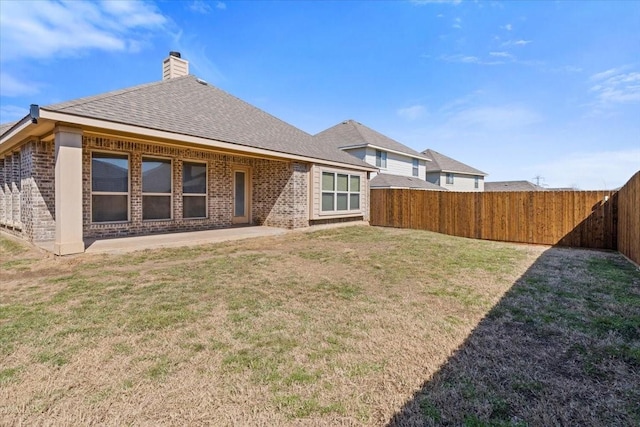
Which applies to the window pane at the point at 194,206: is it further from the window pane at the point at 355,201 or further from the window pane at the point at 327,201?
the window pane at the point at 355,201

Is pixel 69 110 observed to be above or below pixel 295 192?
above

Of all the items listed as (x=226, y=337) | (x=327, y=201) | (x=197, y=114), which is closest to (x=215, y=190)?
(x=197, y=114)

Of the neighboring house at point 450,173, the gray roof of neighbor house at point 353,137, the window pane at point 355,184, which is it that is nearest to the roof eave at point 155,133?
the window pane at point 355,184

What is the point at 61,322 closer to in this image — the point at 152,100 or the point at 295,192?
the point at 152,100

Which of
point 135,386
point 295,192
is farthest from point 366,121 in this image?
point 135,386

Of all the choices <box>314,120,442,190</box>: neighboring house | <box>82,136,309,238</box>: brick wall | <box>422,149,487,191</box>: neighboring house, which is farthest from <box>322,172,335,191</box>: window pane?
<box>422,149,487,191</box>: neighboring house

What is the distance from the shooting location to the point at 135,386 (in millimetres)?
2432

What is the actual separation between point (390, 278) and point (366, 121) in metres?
23.8

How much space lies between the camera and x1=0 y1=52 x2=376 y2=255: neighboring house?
22.7 feet

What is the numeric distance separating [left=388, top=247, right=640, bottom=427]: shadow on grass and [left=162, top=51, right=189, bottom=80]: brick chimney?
1376 centimetres

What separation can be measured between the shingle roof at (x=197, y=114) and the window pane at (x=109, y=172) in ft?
5.47

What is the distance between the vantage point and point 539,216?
1073 centimetres

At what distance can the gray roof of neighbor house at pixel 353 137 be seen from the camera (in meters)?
22.2

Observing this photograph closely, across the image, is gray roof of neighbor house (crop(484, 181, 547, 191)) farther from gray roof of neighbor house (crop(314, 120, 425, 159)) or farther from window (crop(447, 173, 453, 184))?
gray roof of neighbor house (crop(314, 120, 425, 159))
